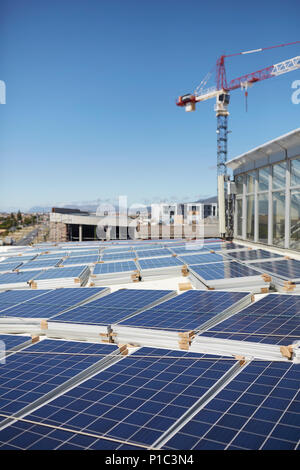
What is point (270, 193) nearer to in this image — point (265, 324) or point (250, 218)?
point (250, 218)

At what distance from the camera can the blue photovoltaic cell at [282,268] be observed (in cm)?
1371

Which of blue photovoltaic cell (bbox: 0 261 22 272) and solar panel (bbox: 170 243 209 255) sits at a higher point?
solar panel (bbox: 170 243 209 255)

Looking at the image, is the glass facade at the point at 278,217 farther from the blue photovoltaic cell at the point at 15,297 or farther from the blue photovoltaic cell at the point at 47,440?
the blue photovoltaic cell at the point at 47,440

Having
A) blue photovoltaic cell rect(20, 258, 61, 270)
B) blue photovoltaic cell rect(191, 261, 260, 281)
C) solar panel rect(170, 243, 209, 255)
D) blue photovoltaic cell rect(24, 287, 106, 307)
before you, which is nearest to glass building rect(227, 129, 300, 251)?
solar panel rect(170, 243, 209, 255)

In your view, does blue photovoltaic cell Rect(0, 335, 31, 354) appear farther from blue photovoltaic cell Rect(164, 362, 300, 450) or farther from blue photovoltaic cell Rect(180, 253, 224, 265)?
blue photovoltaic cell Rect(180, 253, 224, 265)

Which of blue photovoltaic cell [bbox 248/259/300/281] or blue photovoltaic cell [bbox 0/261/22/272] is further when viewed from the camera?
blue photovoltaic cell [bbox 0/261/22/272]

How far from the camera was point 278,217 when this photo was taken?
2209 centimetres

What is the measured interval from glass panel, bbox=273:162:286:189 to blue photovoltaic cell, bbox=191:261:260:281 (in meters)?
7.35

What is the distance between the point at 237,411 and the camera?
5.24 metres

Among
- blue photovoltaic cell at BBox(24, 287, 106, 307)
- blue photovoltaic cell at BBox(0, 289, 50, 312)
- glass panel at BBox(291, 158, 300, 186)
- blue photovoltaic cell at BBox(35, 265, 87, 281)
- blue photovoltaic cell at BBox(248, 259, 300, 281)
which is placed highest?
glass panel at BBox(291, 158, 300, 186)

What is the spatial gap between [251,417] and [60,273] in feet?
47.1

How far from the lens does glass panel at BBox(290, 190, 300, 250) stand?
19703 mm

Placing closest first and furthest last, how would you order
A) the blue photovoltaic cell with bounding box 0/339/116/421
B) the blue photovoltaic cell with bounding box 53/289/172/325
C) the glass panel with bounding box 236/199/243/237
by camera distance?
the blue photovoltaic cell with bounding box 0/339/116/421, the blue photovoltaic cell with bounding box 53/289/172/325, the glass panel with bounding box 236/199/243/237
